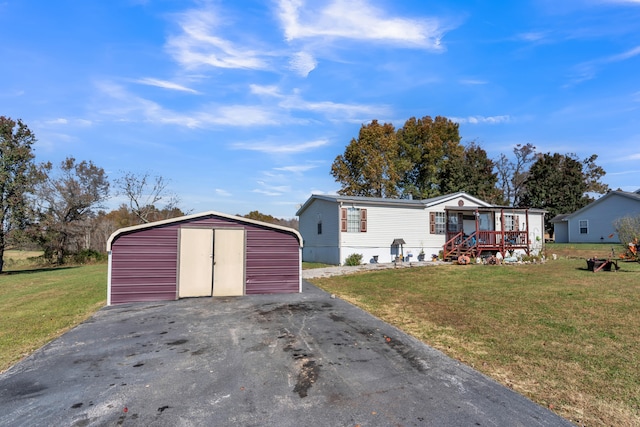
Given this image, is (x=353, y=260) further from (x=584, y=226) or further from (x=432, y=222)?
(x=584, y=226)

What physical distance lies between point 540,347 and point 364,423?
3.65 meters

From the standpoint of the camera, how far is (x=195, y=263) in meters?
9.86

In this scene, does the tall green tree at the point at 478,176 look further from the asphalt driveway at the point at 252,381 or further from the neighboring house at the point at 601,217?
the asphalt driveway at the point at 252,381

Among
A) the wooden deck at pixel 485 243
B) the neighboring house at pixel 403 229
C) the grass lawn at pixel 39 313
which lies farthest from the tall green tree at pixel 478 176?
the grass lawn at pixel 39 313

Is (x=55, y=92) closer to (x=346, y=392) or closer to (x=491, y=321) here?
(x=346, y=392)

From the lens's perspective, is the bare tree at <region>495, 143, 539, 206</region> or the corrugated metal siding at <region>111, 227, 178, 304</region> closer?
the corrugated metal siding at <region>111, 227, 178, 304</region>

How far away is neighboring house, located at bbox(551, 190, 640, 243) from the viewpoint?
974 inches

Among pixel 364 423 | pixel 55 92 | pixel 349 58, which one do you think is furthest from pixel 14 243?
pixel 364 423

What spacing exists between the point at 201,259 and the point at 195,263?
20 cm

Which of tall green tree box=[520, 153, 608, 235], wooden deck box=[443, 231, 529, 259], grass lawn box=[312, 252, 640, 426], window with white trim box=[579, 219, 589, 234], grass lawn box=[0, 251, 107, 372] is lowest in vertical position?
grass lawn box=[0, 251, 107, 372]

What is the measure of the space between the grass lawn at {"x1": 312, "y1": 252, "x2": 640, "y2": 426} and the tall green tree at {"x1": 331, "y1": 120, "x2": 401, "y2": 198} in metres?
21.1

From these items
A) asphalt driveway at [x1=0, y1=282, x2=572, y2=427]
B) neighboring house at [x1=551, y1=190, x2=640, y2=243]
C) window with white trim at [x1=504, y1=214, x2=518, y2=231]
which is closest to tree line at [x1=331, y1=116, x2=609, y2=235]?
neighboring house at [x1=551, y1=190, x2=640, y2=243]

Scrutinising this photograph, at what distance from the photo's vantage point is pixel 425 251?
64.2 feet

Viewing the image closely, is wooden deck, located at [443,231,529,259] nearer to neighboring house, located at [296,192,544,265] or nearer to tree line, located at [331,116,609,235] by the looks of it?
neighboring house, located at [296,192,544,265]
